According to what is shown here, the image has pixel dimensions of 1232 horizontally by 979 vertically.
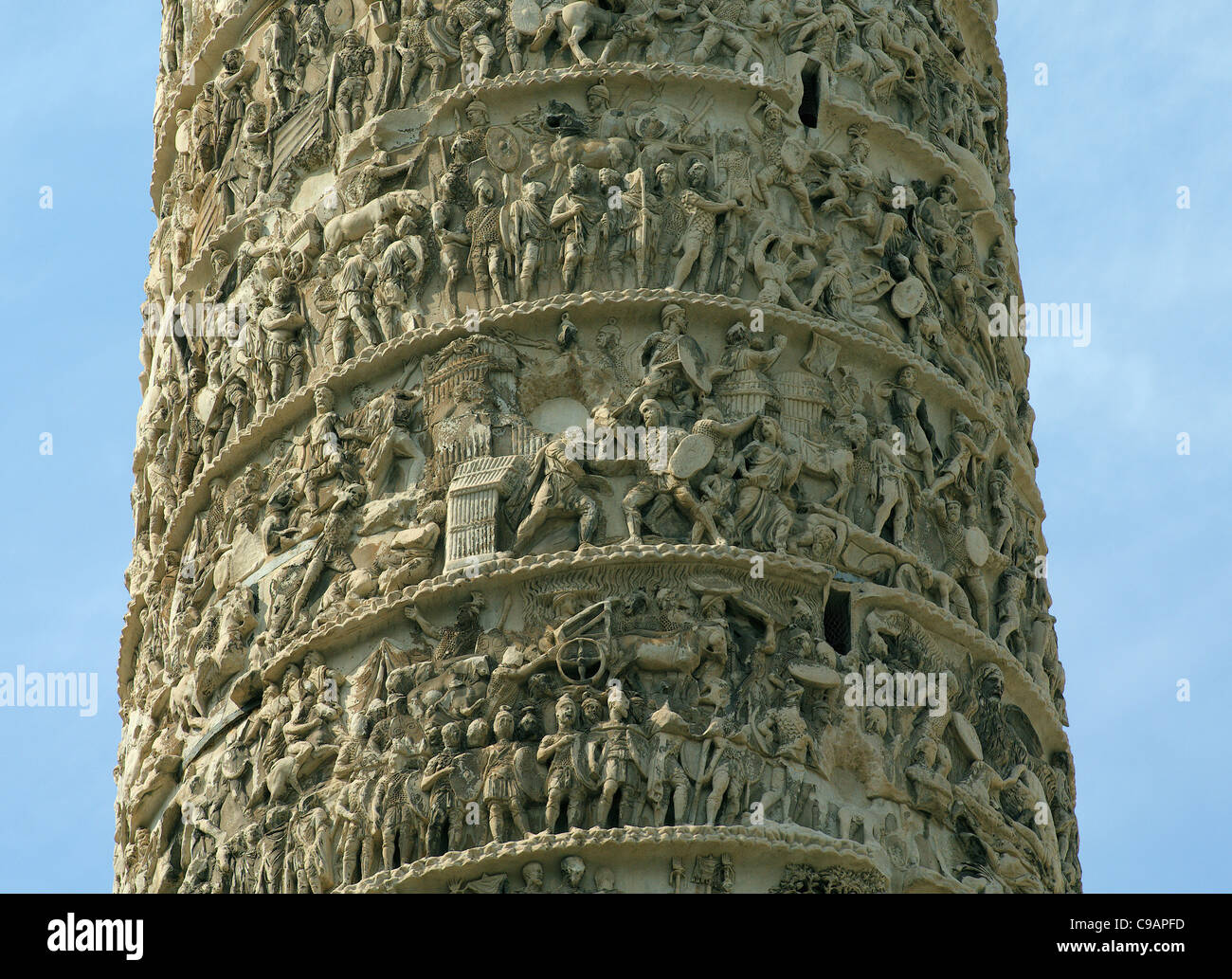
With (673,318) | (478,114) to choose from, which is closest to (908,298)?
(673,318)

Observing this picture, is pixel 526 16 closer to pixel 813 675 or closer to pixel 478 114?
pixel 478 114

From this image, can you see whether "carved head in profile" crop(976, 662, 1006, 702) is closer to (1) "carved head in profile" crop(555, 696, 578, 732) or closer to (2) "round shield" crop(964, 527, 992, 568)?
(2) "round shield" crop(964, 527, 992, 568)

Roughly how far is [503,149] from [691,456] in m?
1.69

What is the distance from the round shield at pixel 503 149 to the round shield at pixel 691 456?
59.6 inches

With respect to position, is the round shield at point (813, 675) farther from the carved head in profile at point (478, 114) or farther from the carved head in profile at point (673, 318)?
the carved head in profile at point (478, 114)

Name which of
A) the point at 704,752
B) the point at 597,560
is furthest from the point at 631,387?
the point at 704,752

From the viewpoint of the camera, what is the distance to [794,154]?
1186 centimetres

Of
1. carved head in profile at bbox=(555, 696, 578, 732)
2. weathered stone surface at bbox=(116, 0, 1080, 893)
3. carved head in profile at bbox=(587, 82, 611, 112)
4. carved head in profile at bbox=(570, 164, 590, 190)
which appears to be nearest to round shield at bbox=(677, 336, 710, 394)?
weathered stone surface at bbox=(116, 0, 1080, 893)

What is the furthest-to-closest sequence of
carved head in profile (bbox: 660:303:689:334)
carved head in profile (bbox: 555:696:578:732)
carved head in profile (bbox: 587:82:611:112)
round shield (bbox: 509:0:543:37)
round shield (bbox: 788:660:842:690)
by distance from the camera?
1. round shield (bbox: 509:0:543:37)
2. carved head in profile (bbox: 587:82:611:112)
3. carved head in profile (bbox: 660:303:689:334)
4. round shield (bbox: 788:660:842:690)
5. carved head in profile (bbox: 555:696:578:732)

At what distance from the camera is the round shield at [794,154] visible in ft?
38.8

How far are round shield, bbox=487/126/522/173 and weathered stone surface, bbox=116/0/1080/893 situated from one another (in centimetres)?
2

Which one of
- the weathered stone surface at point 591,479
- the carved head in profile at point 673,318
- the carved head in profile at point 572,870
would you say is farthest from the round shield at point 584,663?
the carved head in profile at point 673,318

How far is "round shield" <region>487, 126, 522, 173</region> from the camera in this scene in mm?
11680

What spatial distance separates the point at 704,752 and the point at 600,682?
0.46 meters
